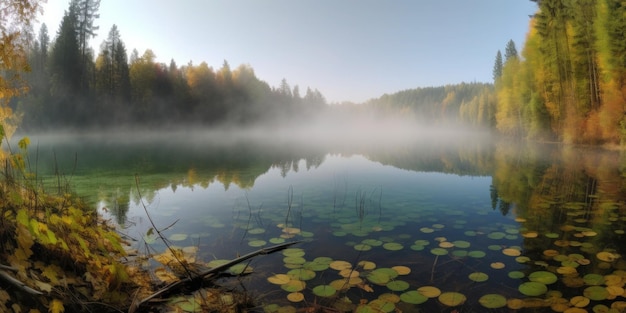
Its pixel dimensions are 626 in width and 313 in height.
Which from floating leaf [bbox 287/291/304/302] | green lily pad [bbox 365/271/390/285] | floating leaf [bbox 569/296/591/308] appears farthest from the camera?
green lily pad [bbox 365/271/390/285]

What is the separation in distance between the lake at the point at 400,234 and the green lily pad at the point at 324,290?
2cm

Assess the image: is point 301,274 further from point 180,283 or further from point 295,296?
point 180,283

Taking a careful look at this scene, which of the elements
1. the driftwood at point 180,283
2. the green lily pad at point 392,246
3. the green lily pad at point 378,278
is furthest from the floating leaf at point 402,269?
the driftwood at point 180,283

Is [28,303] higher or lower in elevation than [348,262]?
higher

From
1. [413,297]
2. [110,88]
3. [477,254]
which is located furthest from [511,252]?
[110,88]

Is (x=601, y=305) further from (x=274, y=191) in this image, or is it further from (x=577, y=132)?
(x=577, y=132)

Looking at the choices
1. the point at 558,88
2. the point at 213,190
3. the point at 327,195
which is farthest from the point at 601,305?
Result: the point at 558,88

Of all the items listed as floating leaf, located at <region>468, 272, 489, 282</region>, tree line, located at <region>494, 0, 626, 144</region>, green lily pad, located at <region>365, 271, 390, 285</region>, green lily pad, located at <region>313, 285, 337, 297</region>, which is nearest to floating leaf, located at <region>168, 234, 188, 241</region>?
green lily pad, located at <region>313, 285, 337, 297</region>

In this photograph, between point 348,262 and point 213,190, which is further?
point 213,190

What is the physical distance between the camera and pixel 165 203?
9.54m

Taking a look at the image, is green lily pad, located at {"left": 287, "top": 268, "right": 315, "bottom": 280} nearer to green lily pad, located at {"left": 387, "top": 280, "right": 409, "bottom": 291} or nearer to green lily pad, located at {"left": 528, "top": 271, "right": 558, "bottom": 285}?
green lily pad, located at {"left": 387, "top": 280, "right": 409, "bottom": 291}

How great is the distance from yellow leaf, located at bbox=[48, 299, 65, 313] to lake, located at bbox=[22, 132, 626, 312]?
1.88 metres

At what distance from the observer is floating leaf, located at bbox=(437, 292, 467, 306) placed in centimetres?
384

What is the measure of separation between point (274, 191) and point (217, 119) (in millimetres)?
67327
